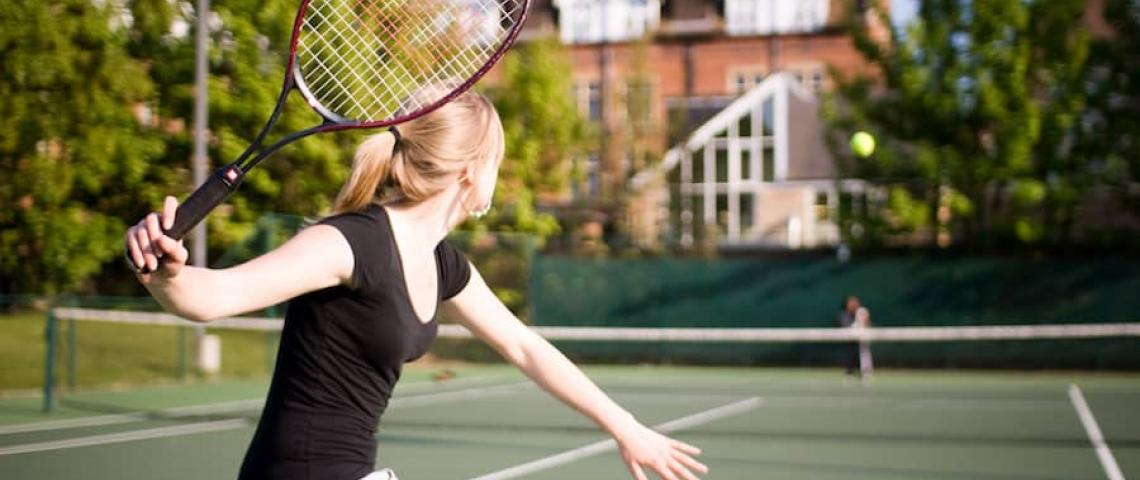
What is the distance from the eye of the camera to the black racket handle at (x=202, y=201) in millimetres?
2227

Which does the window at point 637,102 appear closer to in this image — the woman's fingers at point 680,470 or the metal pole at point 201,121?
the metal pole at point 201,121

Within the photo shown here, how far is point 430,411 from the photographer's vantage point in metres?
12.7

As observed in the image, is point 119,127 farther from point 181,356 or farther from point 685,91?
point 685,91

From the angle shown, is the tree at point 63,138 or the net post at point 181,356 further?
the tree at point 63,138

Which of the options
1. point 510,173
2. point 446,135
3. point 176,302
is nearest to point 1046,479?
point 446,135

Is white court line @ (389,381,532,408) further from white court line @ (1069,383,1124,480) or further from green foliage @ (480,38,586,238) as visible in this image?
green foliage @ (480,38,586,238)

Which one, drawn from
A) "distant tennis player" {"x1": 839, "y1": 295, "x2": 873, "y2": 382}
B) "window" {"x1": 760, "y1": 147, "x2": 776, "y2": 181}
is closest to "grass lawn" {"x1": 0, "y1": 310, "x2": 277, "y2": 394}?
"distant tennis player" {"x1": 839, "y1": 295, "x2": 873, "y2": 382}

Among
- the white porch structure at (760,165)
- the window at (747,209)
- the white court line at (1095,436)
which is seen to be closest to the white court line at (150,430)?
the white court line at (1095,436)

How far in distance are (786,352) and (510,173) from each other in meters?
6.13

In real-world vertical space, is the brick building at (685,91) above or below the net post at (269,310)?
above

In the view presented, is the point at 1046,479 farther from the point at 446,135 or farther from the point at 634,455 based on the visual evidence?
the point at 446,135

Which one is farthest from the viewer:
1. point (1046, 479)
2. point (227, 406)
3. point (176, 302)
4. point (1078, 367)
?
point (1078, 367)

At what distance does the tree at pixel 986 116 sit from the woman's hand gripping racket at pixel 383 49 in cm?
1899

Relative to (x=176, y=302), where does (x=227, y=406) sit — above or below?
below
